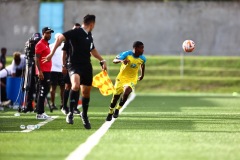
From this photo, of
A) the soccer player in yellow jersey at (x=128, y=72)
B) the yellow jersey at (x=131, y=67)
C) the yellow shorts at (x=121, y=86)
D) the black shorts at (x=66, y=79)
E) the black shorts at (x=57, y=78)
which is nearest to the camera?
the soccer player in yellow jersey at (x=128, y=72)

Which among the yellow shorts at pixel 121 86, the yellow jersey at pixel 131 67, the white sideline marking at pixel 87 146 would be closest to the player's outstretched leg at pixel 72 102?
the white sideline marking at pixel 87 146

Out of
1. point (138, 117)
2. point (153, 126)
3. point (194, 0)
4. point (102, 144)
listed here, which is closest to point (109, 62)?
point (194, 0)

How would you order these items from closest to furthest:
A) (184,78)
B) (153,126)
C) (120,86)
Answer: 1. (153,126)
2. (120,86)
3. (184,78)

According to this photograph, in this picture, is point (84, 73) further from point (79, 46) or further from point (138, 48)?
point (138, 48)

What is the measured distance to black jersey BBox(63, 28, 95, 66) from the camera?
53.1 ft

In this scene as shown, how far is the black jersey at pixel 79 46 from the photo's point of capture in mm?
16188

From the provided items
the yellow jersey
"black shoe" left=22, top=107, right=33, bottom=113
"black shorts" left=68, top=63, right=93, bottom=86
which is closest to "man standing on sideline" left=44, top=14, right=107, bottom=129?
"black shorts" left=68, top=63, right=93, bottom=86

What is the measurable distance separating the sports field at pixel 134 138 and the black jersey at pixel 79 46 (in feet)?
4.06

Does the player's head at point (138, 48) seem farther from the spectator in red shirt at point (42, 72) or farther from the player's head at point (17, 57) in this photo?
the player's head at point (17, 57)

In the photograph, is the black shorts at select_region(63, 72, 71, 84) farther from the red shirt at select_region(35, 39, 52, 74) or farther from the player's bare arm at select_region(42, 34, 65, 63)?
the player's bare arm at select_region(42, 34, 65, 63)

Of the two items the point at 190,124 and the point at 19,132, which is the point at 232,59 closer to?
the point at 190,124

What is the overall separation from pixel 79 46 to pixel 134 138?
3337mm

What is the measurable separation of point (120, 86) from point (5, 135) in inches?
214

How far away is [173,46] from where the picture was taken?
2136 inches
